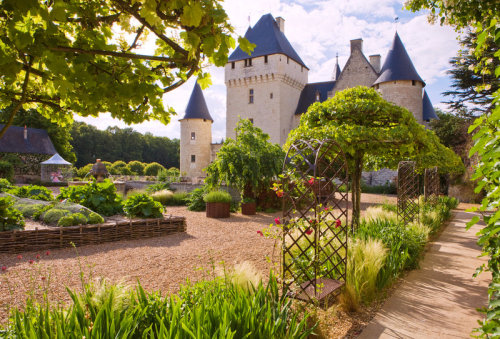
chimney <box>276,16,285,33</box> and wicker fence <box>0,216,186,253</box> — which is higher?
chimney <box>276,16,285,33</box>

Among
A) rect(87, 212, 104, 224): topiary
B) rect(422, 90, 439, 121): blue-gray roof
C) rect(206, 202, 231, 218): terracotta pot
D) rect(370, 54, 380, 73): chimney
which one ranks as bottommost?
rect(206, 202, 231, 218): terracotta pot

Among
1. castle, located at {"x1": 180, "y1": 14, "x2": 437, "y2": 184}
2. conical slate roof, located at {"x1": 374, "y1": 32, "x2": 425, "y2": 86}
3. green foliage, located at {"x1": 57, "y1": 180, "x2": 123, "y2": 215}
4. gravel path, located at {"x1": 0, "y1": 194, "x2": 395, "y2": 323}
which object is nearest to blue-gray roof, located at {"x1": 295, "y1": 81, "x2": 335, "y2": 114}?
castle, located at {"x1": 180, "y1": 14, "x2": 437, "y2": 184}

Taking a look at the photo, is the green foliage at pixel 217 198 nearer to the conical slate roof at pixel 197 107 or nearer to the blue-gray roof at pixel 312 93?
the blue-gray roof at pixel 312 93

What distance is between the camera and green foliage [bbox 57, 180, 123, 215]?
8273 mm

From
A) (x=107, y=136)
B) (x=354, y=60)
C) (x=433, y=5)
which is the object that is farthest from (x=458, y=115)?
(x=107, y=136)

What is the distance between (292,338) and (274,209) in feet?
34.6

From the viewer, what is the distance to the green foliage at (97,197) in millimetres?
8273

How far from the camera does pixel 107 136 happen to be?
47969mm

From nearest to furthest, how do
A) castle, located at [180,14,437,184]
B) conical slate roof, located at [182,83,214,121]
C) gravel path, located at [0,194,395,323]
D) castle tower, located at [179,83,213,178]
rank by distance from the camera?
gravel path, located at [0,194,395,323] → castle, located at [180,14,437,184] → castle tower, located at [179,83,213,178] → conical slate roof, located at [182,83,214,121]

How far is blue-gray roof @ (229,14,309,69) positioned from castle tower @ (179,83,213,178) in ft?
20.3

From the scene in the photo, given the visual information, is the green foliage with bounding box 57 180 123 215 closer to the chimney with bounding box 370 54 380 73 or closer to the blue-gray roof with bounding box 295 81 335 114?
the blue-gray roof with bounding box 295 81 335 114

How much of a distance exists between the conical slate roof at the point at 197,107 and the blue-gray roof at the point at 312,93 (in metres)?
9.44

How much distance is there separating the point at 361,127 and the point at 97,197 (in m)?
6.61

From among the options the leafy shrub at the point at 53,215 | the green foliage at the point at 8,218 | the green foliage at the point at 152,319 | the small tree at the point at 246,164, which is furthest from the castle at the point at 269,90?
the green foliage at the point at 152,319
